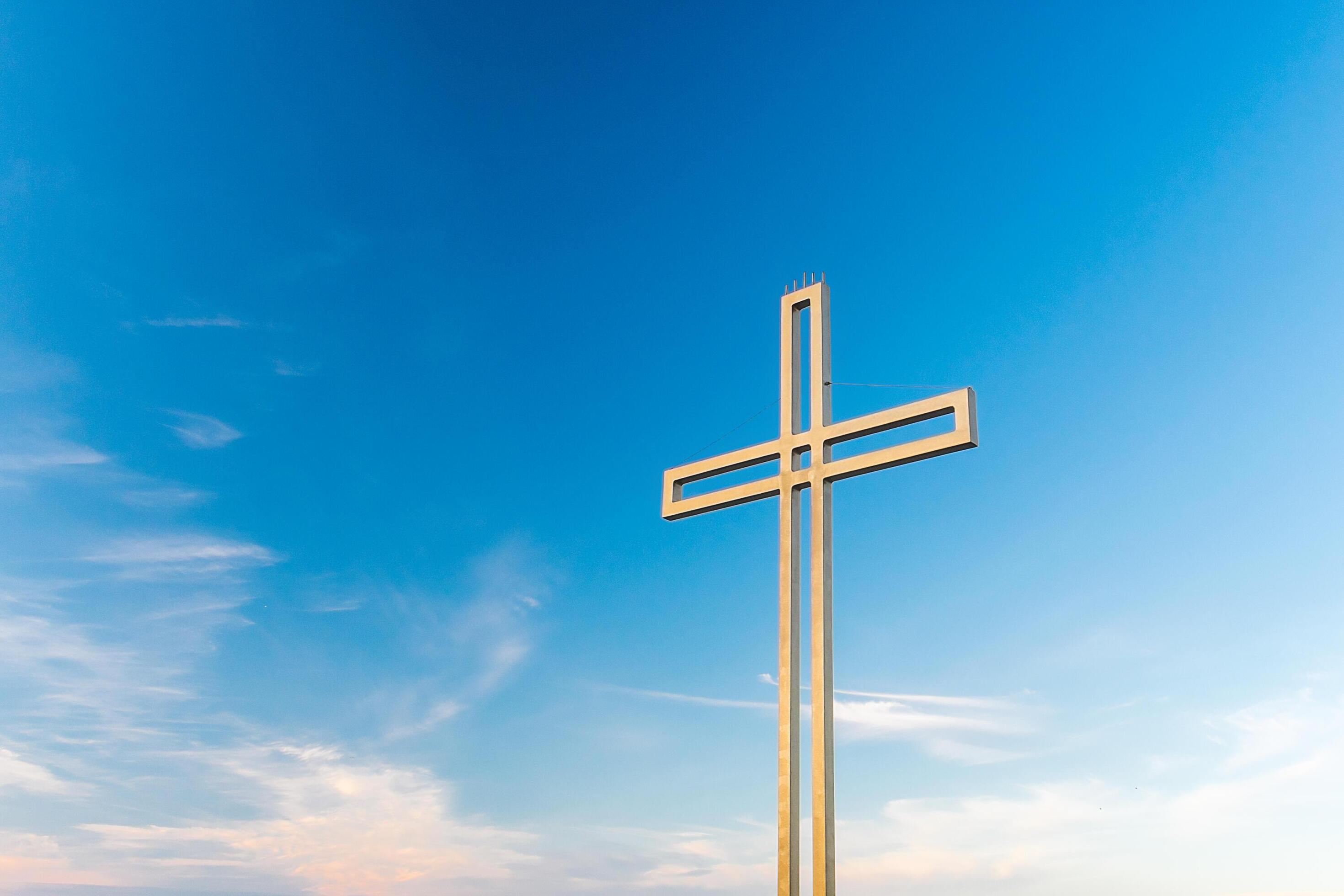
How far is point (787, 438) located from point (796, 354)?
951mm

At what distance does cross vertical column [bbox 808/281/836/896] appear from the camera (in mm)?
9828

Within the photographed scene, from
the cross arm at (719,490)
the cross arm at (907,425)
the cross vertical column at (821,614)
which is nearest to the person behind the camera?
the cross vertical column at (821,614)

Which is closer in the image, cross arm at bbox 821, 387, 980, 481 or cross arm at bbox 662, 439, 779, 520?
cross arm at bbox 821, 387, 980, 481

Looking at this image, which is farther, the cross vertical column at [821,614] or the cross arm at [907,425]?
the cross arm at [907,425]

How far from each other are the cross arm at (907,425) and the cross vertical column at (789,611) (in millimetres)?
516

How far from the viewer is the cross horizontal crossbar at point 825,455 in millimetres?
10641

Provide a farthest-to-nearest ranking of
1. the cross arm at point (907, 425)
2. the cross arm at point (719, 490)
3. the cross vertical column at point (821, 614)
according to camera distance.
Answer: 1. the cross arm at point (719, 490)
2. the cross arm at point (907, 425)
3. the cross vertical column at point (821, 614)

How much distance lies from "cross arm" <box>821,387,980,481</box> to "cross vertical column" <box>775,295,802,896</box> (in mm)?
516

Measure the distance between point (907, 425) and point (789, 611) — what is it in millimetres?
2094

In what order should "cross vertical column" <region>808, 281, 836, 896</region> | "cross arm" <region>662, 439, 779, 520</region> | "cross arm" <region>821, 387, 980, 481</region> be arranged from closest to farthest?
"cross vertical column" <region>808, 281, 836, 896</region> < "cross arm" <region>821, 387, 980, 481</region> < "cross arm" <region>662, 439, 779, 520</region>

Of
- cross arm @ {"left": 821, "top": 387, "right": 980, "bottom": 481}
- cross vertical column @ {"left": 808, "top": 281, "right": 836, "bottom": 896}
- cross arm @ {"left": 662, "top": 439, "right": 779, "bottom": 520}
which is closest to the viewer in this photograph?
cross vertical column @ {"left": 808, "top": 281, "right": 836, "bottom": 896}

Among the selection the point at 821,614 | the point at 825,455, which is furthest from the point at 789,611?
the point at 825,455

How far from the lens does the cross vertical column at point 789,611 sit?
10.2 metres

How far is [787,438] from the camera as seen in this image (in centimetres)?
1162
